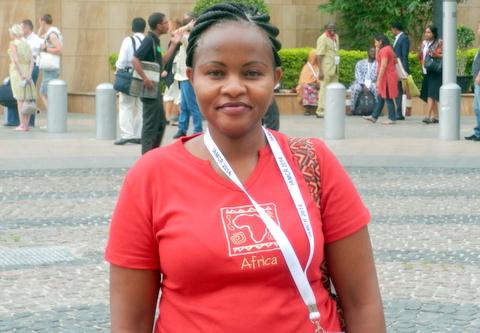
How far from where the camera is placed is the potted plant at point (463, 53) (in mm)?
25828

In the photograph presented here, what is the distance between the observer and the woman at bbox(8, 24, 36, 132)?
1997 cm

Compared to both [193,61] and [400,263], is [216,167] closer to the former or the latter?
[193,61]

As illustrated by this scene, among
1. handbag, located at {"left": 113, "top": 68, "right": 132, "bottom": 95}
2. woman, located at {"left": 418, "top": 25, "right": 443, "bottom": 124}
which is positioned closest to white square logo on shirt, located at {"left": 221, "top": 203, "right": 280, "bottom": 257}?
handbag, located at {"left": 113, "top": 68, "right": 132, "bottom": 95}

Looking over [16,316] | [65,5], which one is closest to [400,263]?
[16,316]

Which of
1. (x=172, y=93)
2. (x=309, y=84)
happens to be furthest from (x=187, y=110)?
(x=309, y=84)

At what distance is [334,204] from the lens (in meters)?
2.89

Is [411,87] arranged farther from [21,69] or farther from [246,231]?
[246,231]

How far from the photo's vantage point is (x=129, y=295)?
2887mm

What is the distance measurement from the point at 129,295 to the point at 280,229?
40 centimetres

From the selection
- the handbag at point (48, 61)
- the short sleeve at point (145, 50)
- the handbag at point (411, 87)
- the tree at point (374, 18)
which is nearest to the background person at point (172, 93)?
the handbag at point (48, 61)

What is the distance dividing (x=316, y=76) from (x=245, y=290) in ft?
69.5

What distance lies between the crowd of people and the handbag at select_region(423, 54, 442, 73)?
6.35m

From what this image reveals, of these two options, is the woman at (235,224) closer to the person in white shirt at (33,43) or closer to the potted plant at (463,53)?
the person in white shirt at (33,43)

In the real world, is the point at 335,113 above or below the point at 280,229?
below
